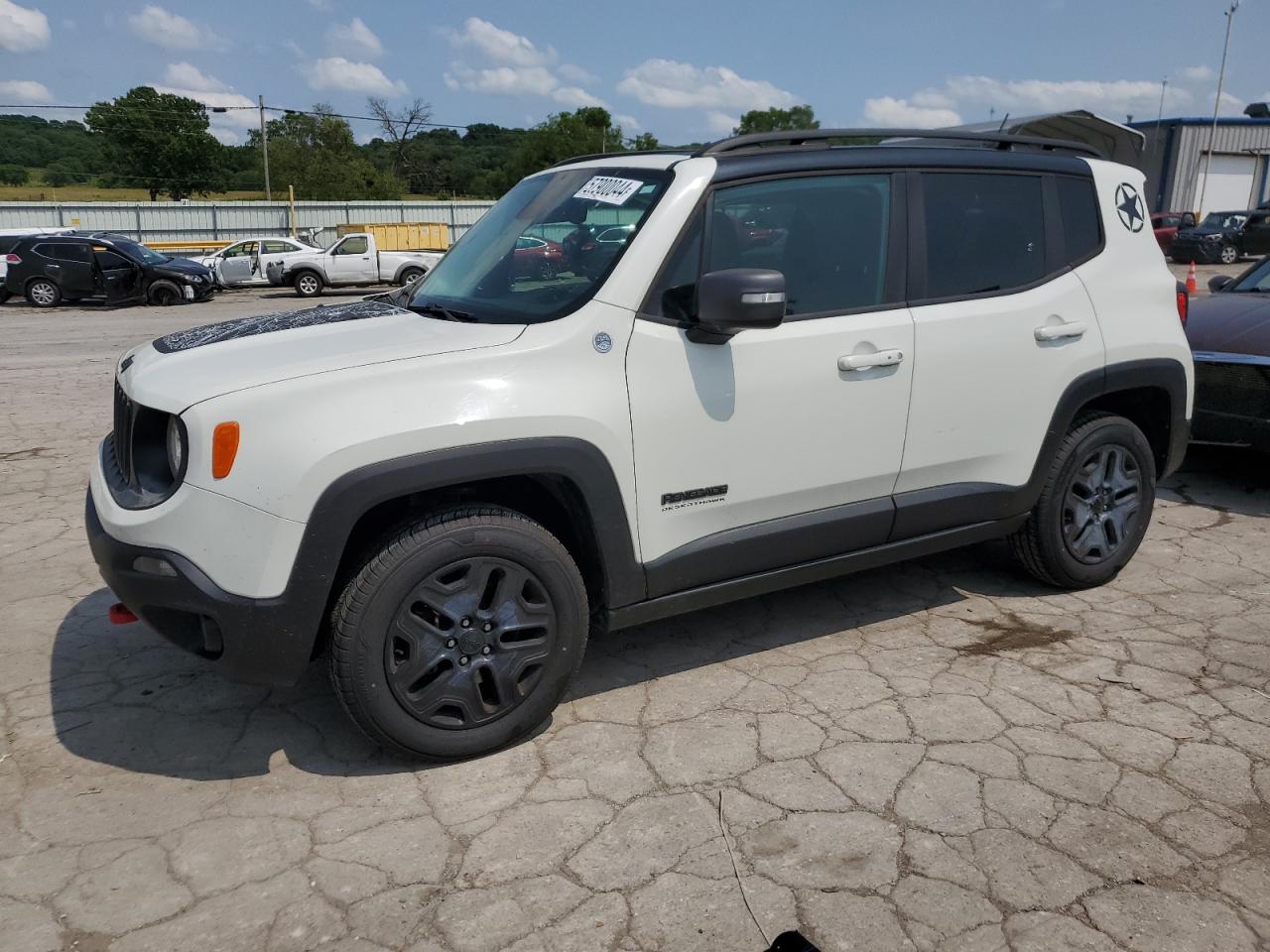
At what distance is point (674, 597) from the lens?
3.46 m

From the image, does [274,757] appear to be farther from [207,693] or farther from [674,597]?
[674,597]

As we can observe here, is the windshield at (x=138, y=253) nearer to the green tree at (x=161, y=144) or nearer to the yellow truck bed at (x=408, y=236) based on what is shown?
the yellow truck bed at (x=408, y=236)

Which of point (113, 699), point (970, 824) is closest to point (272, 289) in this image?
point (113, 699)

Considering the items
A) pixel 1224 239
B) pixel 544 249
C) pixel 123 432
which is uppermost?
pixel 1224 239

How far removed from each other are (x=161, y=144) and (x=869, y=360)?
3448 inches

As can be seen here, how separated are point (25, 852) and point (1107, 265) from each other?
14.4 feet

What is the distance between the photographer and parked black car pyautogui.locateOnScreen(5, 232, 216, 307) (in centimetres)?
2064

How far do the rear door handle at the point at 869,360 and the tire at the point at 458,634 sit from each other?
1209 mm

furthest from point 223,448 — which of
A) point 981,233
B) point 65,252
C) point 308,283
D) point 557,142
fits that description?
point 557,142

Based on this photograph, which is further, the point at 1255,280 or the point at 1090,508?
the point at 1255,280

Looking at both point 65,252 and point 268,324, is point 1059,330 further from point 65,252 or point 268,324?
point 65,252

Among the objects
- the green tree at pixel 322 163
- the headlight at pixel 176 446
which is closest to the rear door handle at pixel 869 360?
the headlight at pixel 176 446

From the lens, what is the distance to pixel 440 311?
3.61 m

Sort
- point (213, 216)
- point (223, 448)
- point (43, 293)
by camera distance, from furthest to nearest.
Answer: point (213, 216) < point (43, 293) < point (223, 448)
